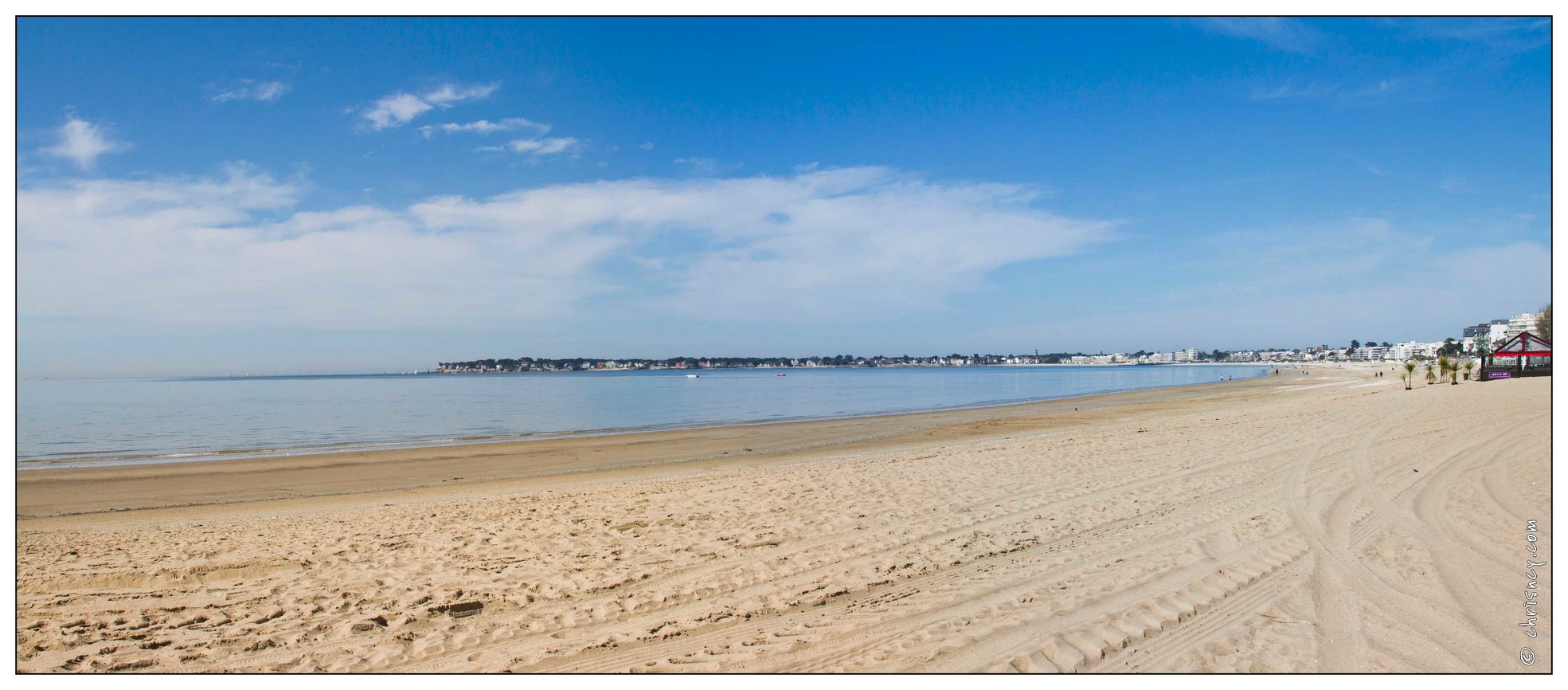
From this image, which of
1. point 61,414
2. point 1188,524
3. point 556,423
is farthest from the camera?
point 61,414

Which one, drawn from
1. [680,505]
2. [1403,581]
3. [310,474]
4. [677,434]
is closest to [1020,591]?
[1403,581]

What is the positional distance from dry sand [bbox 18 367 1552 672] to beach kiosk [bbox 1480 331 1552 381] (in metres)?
35.1

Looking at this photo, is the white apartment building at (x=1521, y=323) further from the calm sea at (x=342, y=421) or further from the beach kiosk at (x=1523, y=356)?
the calm sea at (x=342, y=421)

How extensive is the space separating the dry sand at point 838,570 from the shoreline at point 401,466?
1.03 ft

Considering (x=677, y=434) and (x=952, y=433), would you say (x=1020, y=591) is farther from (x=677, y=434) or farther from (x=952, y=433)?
(x=677, y=434)

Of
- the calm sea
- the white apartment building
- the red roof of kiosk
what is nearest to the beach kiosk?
the red roof of kiosk

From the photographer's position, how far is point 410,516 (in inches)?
381

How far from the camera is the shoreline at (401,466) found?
13.0 meters

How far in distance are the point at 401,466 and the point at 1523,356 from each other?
5532 cm

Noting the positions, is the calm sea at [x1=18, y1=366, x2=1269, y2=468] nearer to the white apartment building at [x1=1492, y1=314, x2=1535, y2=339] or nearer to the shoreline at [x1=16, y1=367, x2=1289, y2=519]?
the shoreline at [x1=16, y1=367, x2=1289, y2=519]

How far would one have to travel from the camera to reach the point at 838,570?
21.3 ft

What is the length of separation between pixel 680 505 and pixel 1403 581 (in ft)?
23.6

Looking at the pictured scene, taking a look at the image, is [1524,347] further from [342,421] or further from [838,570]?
[342,421]

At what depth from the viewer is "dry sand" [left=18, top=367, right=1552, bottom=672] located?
4785mm
